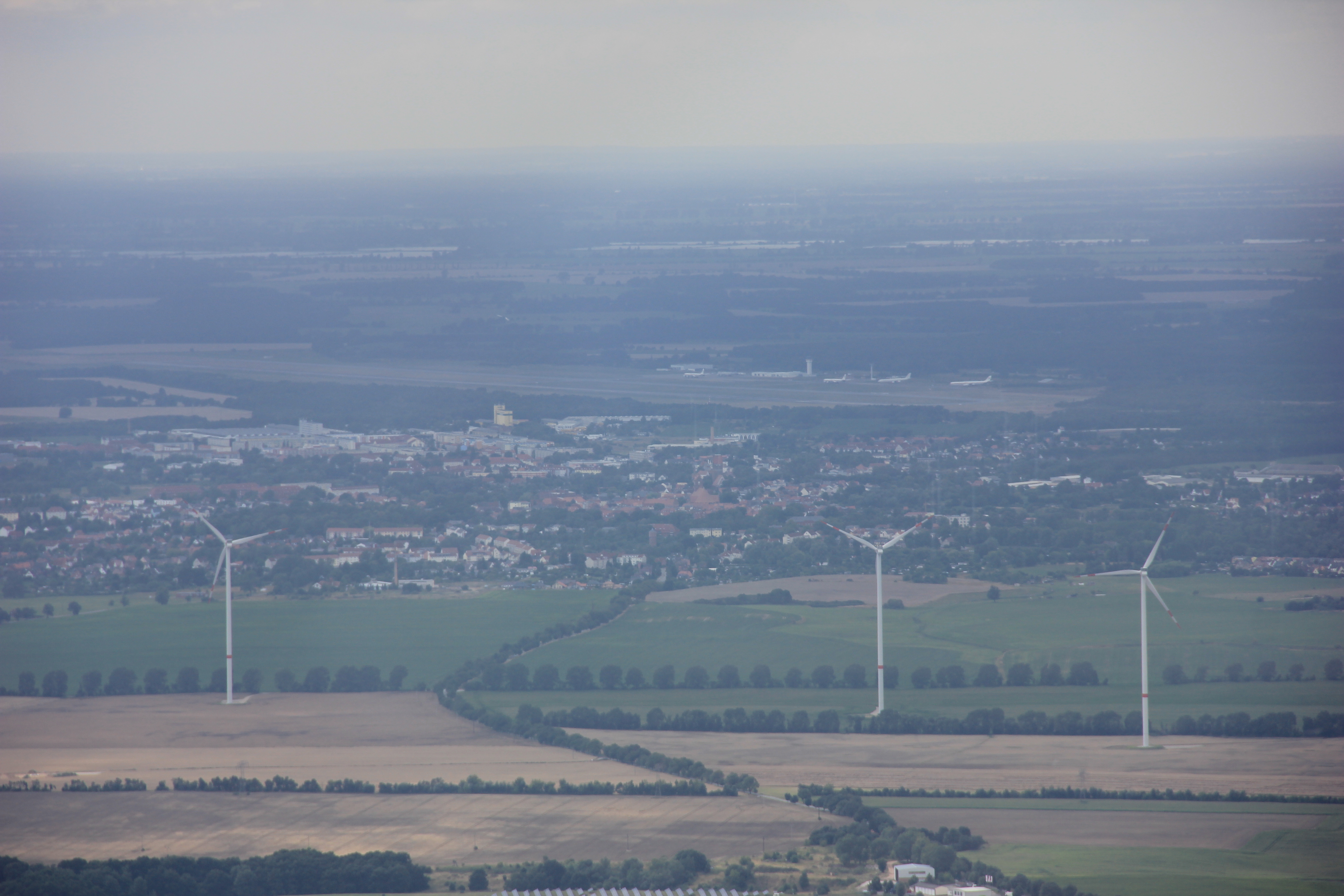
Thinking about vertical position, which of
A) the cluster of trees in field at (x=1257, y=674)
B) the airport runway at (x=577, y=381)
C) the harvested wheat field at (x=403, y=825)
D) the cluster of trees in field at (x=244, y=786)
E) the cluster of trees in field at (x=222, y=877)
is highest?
the airport runway at (x=577, y=381)

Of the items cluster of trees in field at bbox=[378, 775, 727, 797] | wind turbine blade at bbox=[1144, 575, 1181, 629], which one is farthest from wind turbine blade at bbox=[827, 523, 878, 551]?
cluster of trees in field at bbox=[378, 775, 727, 797]

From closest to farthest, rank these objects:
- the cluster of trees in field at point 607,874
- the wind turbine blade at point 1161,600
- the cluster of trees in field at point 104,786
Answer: the cluster of trees in field at point 607,874 → the cluster of trees in field at point 104,786 → the wind turbine blade at point 1161,600

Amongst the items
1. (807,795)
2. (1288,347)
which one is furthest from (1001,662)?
(1288,347)

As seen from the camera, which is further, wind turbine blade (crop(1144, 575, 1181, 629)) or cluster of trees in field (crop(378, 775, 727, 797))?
wind turbine blade (crop(1144, 575, 1181, 629))

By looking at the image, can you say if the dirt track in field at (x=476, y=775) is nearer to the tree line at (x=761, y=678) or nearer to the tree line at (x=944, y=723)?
the tree line at (x=944, y=723)

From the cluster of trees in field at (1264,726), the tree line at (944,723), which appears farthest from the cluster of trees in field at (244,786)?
the cluster of trees in field at (1264,726)

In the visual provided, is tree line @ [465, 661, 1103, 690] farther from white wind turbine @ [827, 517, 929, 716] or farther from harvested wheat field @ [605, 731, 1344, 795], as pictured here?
harvested wheat field @ [605, 731, 1344, 795]
